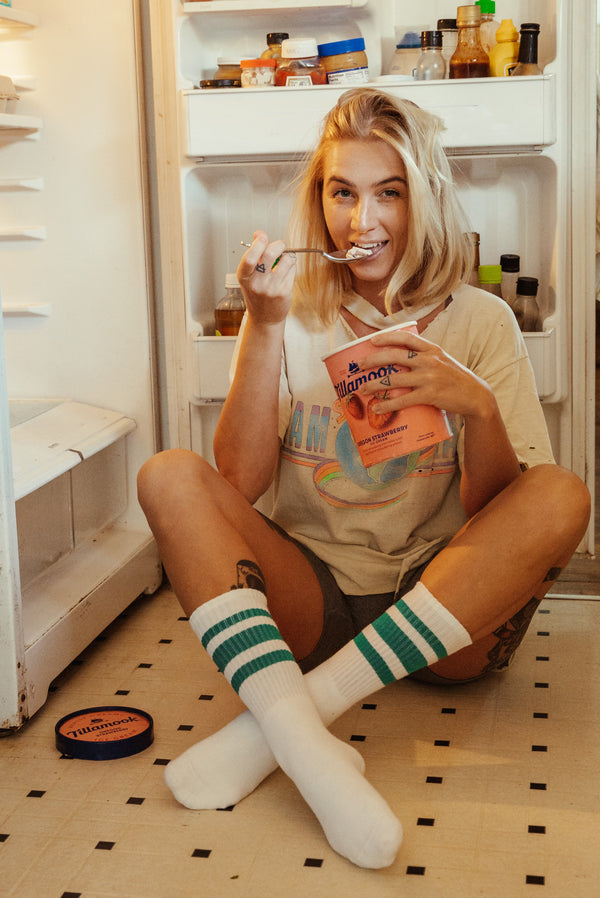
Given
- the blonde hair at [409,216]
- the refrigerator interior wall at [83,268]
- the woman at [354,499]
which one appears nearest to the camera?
the woman at [354,499]

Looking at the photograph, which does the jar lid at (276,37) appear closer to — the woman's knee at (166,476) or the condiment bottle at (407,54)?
the condiment bottle at (407,54)

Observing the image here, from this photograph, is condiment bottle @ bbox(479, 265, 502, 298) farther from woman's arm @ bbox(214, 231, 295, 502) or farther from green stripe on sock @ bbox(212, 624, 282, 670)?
green stripe on sock @ bbox(212, 624, 282, 670)

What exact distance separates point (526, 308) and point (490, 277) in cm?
9

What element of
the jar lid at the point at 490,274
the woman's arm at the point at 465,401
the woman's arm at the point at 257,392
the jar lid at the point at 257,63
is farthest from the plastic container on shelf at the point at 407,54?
the woman's arm at the point at 465,401

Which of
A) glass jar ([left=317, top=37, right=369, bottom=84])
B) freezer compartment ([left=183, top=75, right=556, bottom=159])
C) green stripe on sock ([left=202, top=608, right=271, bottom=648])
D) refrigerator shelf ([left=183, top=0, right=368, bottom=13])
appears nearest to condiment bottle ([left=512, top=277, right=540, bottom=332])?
freezer compartment ([left=183, top=75, right=556, bottom=159])

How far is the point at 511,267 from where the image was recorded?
1.90m

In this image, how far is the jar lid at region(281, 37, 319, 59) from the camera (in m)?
1.77

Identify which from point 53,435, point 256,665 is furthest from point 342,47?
point 256,665

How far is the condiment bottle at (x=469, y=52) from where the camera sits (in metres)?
1.79

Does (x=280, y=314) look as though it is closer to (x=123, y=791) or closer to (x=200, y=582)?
(x=200, y=582)

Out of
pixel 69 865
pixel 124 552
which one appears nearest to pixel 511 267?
pixel 124 552

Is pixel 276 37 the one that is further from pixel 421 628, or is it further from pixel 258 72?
pixel 421 628

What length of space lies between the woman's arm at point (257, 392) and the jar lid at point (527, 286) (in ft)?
2.31

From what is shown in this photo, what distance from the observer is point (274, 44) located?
1.84 metres
